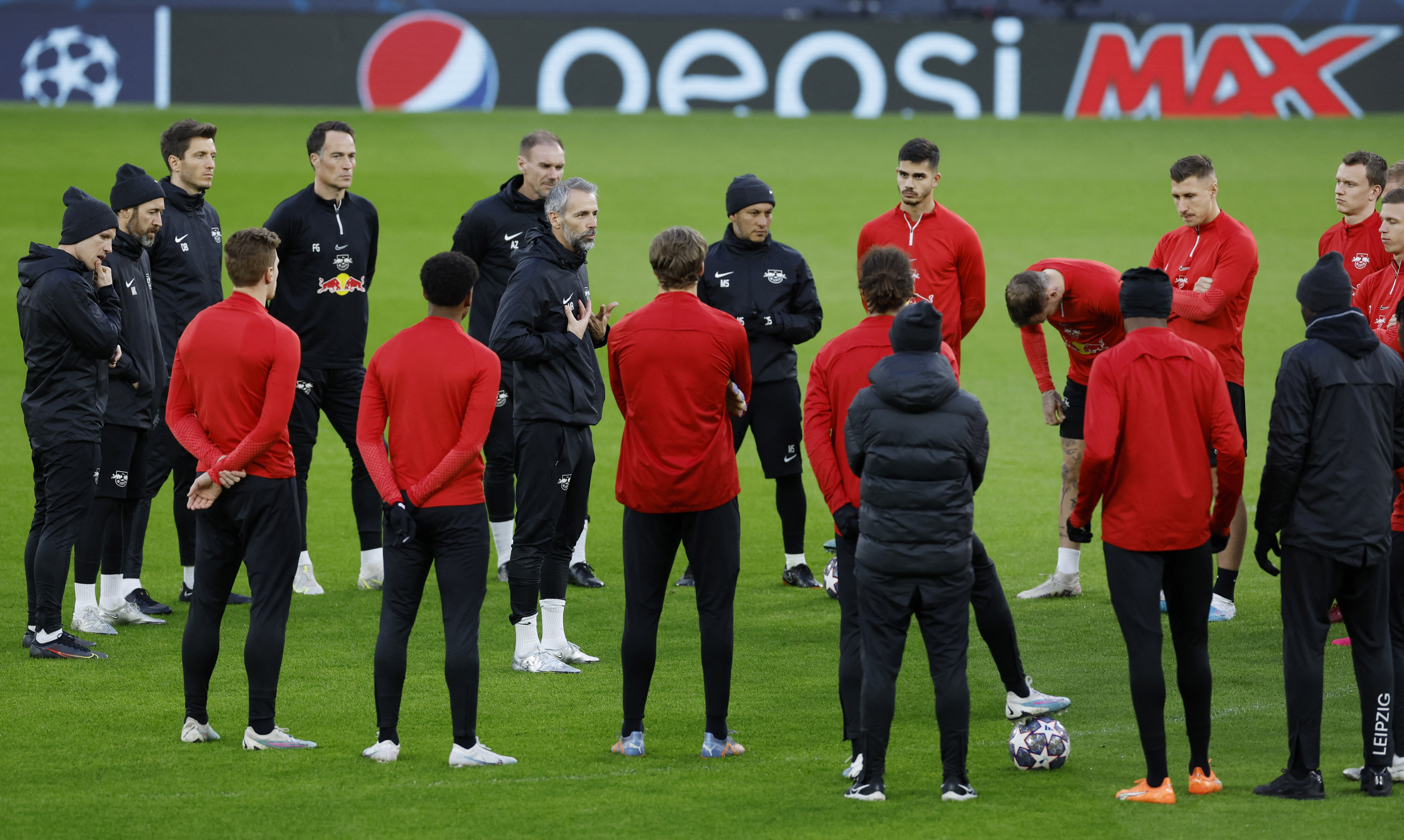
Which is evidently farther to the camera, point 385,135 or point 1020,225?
point 385,135

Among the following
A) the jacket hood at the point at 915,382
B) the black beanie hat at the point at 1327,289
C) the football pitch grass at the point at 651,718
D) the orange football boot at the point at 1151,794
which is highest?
the black beanie hat at the point at 1327,289

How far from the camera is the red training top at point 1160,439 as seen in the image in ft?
17.0

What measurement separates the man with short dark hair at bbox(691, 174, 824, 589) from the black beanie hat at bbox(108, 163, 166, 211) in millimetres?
3124

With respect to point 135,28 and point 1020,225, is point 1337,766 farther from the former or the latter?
point 135,28

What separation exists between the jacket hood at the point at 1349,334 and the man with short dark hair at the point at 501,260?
4.53 meters

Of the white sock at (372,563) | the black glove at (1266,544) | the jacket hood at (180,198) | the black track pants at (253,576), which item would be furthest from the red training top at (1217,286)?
the jacket hood at (180,198)

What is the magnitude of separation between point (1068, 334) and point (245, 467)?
14.5 ft

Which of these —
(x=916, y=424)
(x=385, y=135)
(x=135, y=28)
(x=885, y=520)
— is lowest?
(x=885, y=520)

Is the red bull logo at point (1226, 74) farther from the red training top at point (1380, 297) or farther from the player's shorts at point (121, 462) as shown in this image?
the player's shorts at point (121, 462)

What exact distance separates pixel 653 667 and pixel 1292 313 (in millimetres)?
14317

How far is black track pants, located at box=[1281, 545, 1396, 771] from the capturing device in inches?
207

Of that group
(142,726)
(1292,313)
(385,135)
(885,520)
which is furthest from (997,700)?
(385,135)

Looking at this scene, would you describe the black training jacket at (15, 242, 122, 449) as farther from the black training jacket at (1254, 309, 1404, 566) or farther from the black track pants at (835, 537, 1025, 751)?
the black training jacket at (1254, 309, 1404, 566)

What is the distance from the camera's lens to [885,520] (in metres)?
5.12
